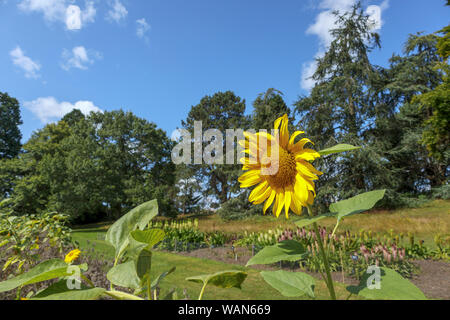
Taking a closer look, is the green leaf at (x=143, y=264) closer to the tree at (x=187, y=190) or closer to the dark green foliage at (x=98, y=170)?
the dark green foliage at (x=98, y=170)

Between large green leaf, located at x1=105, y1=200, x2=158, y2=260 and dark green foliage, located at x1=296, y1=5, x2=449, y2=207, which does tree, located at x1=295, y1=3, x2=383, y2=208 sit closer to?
dark green foliage, located at x1=296, y1=5, x2=449, y2=207

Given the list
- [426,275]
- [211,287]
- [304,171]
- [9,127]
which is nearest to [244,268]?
[211,287]

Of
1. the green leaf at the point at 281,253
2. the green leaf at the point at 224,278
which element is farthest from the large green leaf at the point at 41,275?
the green leaf at the point at 281,253

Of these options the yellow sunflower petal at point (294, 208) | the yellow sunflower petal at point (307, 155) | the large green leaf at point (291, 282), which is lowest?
the large green leaf at point (291, 282)

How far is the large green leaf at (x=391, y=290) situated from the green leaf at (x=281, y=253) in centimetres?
10

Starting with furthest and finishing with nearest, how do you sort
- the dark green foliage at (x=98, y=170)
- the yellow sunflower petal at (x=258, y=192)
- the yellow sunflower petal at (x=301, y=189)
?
the dark green foliage at (x=98, y=170) < the yellow sunflower petal at (x=258, y=192) < the yellow sunflower petal at (x=301, y=189)

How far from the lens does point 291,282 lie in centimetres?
48

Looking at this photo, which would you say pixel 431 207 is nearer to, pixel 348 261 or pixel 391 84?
pixel 391 84

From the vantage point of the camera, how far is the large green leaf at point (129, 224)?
0.50 m

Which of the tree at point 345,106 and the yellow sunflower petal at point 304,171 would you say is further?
the tree at point 345,106

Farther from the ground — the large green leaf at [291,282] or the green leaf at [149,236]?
the green leaf at [149,236]

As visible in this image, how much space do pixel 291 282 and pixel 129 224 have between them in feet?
1.12

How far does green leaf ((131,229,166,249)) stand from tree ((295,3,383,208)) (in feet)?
44.7

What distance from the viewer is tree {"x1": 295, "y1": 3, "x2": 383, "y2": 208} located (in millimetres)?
13766
